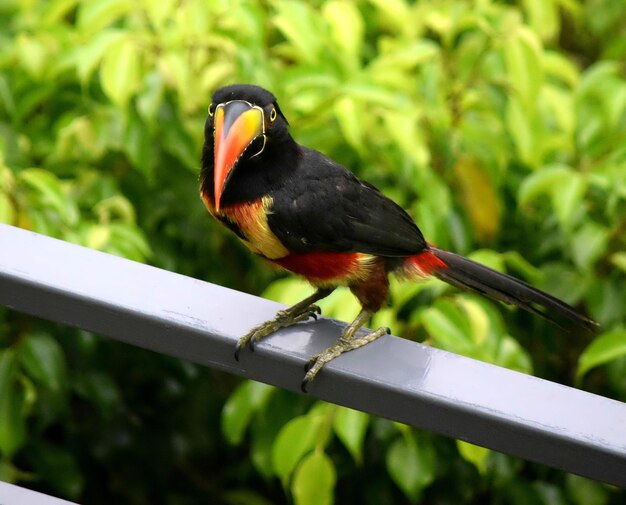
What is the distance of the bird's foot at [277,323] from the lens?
5.56 ft

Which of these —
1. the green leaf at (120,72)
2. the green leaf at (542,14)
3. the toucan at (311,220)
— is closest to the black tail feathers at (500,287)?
the toucan at (311,220)

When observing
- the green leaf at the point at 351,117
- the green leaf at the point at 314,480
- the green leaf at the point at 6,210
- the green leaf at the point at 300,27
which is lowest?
the green leaf at the point at 314,480

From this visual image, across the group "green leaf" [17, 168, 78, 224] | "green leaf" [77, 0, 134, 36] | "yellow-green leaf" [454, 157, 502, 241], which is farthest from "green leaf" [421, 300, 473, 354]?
"green leaf" [77, 0, 134, 36]

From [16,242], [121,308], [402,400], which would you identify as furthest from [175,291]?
[402,400]

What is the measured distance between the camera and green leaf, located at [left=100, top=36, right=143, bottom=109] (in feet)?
8.31

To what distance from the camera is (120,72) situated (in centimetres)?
254

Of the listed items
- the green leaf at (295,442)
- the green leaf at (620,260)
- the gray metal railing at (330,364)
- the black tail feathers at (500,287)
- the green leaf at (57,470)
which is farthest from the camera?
the green leaf at (57,470)

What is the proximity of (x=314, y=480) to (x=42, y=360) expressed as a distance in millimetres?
703

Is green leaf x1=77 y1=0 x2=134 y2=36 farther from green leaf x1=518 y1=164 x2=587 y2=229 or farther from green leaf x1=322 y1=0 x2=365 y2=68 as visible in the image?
green leaf x1=518 y1=164 x2=587 y2=229

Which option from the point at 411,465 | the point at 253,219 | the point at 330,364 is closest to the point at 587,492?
the point at 411,465

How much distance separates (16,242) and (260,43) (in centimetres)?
122

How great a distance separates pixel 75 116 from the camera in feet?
9.42

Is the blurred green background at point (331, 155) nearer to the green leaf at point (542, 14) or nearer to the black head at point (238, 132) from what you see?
the green leaf at point (542, 14)

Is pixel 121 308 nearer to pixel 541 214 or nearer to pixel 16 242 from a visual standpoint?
pixel 16 242
